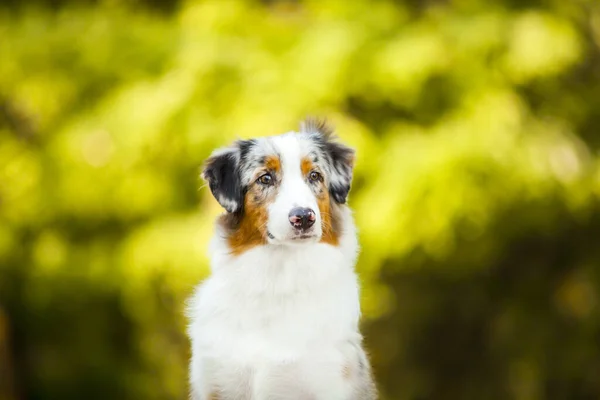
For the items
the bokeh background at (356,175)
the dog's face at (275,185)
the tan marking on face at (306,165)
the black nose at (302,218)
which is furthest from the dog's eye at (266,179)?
the bokeh background at (356,175)

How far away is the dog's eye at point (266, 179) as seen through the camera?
3.42 meters

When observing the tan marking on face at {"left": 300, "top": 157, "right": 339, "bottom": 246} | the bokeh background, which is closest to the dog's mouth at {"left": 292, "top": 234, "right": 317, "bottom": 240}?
the tan marking on face at {"left": 300, "top": 157, "right": 339, "bottom": 246}

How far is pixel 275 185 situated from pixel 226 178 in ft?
0.73

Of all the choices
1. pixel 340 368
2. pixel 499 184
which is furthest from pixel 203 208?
pixel 340 368

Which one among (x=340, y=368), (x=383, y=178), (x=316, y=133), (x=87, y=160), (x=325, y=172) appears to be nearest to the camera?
(x=340, y=368)

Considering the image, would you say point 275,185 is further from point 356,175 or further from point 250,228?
point 356,175

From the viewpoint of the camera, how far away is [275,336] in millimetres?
3205

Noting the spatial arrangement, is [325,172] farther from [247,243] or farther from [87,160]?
[87,160]

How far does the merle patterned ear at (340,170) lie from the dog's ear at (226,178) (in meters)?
0.38

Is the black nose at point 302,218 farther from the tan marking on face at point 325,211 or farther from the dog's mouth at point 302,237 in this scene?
the tan marking on face at point 325,211

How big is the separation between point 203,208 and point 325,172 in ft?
17.9

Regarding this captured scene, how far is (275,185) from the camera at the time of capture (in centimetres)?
341

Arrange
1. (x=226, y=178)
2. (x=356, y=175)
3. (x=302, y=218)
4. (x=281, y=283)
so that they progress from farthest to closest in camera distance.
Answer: (x=356, y=175) → (x=226, y=178) → (x=281, y=283) → (x=302, y=218)

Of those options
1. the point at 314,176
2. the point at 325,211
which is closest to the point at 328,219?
the point at 325,211
